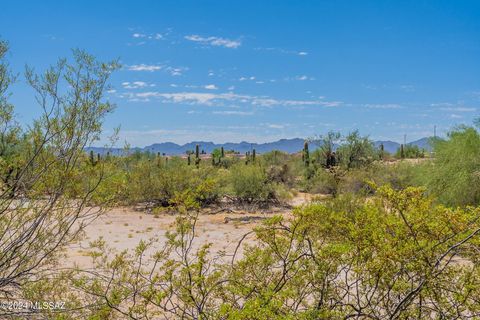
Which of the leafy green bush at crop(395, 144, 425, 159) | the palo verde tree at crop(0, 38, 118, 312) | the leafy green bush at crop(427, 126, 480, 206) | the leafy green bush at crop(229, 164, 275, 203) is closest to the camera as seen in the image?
the palo verde tree at crop(0, 38, 118, 312)

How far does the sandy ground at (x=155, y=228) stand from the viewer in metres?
14.7

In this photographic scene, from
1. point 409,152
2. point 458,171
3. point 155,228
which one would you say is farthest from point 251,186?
point 409,152

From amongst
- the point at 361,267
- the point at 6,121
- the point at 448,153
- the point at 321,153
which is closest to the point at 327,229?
the point at 361,267

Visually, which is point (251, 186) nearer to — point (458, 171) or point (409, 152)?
point (458, 171)

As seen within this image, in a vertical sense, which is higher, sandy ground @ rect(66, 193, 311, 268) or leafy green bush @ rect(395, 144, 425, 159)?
leafy green bush @ rect(395, 144, 425, 159)

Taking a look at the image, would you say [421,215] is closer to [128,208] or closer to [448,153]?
[448,153]

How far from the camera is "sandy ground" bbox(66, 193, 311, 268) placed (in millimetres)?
14719

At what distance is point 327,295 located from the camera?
389 cm

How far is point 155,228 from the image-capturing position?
17.9 metres

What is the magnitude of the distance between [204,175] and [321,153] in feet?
54.4

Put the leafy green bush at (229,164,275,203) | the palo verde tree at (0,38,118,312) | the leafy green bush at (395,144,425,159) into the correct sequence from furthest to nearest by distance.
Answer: the leafy green bush at (395,144,425,159) → the leafy green bush at (229,164,275,203) → the palo verde tree at (0,38,118,312)

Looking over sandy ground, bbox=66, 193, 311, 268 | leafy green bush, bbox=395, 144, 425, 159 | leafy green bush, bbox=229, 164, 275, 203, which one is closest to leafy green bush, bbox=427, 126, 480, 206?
sandy ground, bbox=66, 193, 311, 268

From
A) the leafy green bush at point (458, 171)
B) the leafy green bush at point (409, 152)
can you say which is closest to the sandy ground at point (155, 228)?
the leafy green bush at point (458, 171)

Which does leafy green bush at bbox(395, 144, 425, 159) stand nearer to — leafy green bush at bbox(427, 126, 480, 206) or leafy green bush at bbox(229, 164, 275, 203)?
leafy green bush at bbox(229, 164, 275, 203)
